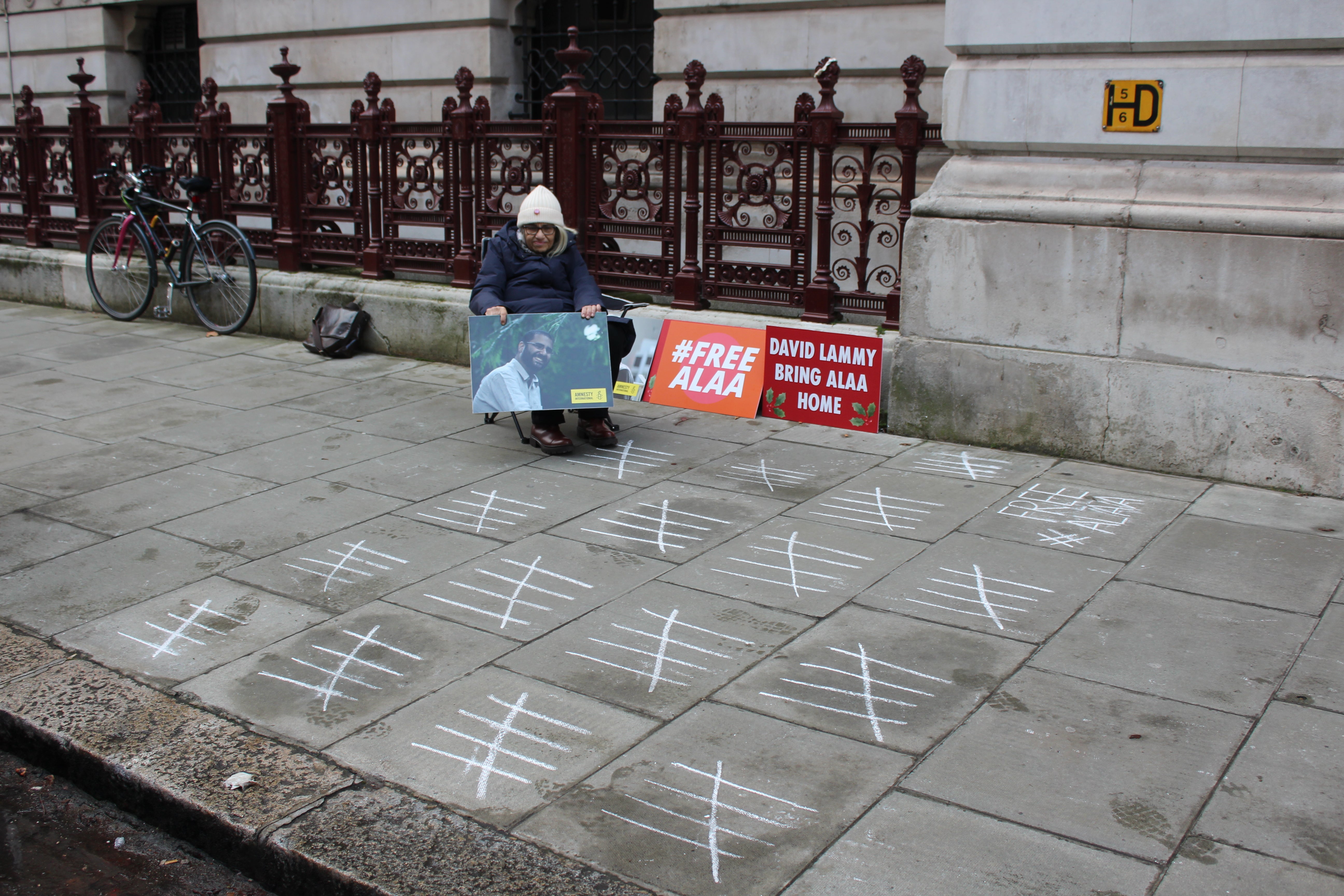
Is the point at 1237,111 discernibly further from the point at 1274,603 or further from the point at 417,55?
the point at 417,55

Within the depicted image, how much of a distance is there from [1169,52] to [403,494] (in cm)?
467

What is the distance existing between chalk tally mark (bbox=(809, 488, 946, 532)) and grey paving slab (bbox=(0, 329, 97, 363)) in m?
7.47

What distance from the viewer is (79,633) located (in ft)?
15.1

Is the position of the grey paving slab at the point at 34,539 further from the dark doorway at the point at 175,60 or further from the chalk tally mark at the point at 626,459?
the dark doorway at the point at 175,60

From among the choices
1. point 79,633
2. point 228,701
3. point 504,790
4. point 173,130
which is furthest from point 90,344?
point 504,790

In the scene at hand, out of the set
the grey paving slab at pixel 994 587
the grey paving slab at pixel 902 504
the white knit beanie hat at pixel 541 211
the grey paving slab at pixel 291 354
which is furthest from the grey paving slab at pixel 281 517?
the grey paving slab at pixel 291 354

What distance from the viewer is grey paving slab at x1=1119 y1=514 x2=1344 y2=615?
4910 mm

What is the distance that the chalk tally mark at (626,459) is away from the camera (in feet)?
22.2

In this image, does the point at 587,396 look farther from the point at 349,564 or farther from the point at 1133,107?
the point at 1133,107

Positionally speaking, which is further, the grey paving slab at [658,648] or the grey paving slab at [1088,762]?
the grey paving slab at [658,648]

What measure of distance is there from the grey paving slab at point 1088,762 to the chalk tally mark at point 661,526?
188 centimetres

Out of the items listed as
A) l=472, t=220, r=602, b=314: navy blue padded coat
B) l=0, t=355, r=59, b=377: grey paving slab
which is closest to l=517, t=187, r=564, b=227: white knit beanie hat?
l=472, t=220, r=602, b=314: navy blue padded coat

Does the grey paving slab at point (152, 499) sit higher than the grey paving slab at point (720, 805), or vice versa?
the grey paving slab at point (152, 499)

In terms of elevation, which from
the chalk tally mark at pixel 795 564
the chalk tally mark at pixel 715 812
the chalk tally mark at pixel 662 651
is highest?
the chalk tally mark at pixel 795 564
